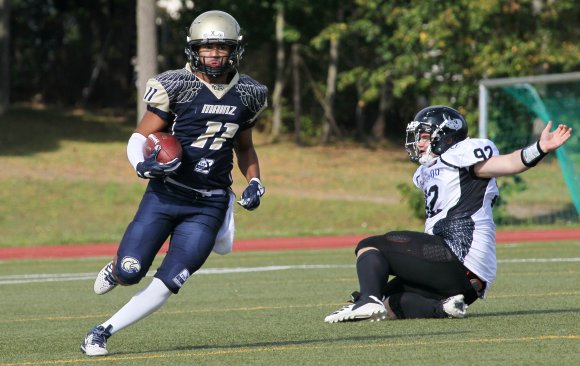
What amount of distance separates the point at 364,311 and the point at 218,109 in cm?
171

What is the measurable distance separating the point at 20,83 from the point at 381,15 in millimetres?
14327

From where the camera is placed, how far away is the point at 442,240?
8711mm

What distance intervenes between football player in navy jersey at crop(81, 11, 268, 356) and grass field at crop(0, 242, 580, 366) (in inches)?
22.3

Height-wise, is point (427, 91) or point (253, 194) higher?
point (253, 194)

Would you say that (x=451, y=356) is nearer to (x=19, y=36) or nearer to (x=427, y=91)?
(x=427, y=91)

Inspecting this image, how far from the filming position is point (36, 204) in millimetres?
25578

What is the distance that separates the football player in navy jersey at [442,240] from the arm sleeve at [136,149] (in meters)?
1.93

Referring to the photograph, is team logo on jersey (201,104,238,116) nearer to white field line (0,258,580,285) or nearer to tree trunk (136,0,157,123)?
white field line (0,258,580,285)

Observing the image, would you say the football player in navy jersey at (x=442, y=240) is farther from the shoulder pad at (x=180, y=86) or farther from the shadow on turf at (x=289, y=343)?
the shoulder pad at (x=180, y=86)

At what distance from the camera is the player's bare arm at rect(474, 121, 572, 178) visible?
788 cm

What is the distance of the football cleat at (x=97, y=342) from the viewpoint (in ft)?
23.5

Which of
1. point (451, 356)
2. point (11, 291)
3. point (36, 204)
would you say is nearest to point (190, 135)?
point (451, 356)

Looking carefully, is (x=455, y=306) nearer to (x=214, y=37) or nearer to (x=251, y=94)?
(x=251, y=94)

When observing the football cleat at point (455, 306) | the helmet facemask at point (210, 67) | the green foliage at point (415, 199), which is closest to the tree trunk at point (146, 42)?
the green foliage at point (415, 199)
